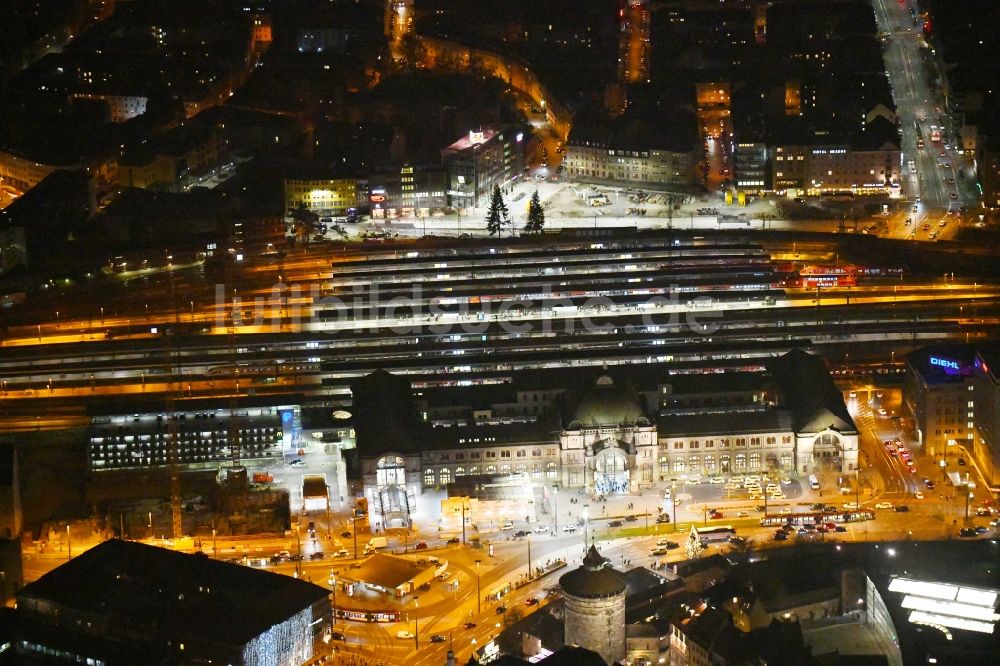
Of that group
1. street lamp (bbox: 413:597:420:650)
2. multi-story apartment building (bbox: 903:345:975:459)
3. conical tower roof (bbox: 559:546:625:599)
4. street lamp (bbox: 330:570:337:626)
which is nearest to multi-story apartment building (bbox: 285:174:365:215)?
multi-story apartment building (bbox: 903:345:975:459)

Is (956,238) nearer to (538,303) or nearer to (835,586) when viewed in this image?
(538,303)

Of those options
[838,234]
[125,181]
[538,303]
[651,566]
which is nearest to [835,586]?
[651,566]

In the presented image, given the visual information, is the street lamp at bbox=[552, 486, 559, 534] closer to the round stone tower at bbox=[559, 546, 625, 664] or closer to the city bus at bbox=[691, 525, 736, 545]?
the city bus at bbox=[691, 525, 736, 545]

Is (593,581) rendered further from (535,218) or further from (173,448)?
(535,218)

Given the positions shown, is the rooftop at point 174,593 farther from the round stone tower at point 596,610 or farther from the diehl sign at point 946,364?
the diehl sign at point 946,364

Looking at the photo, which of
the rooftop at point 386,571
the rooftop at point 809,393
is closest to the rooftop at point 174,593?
the rooftop at point 386,571

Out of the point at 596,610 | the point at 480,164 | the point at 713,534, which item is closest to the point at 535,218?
the point at 480,164
